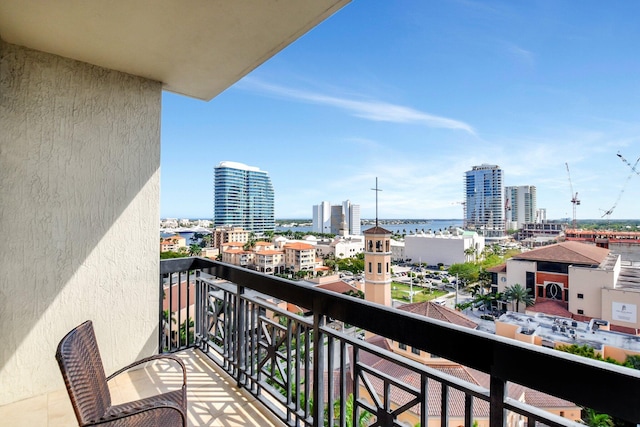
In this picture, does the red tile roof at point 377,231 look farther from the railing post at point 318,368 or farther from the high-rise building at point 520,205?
the railing post at point 318,368

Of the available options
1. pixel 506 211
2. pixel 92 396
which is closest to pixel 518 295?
pixel 506 211

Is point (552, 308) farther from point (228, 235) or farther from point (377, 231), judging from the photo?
point (228, 235)

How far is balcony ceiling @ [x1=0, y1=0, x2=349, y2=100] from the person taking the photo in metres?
1.71

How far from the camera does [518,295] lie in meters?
7.51

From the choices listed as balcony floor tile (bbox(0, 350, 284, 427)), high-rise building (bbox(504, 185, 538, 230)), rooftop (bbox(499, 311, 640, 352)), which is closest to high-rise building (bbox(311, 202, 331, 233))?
high-rise building (bbox(504, 185, 538, 230))

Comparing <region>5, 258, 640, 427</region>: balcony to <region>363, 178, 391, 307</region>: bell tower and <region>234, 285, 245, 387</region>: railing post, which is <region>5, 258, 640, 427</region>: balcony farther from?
<region>363, 178, 391, 307</region>: bell tower

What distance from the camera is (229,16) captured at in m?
1.80

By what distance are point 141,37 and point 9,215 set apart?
1524 millimetres

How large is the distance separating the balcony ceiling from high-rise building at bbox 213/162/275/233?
24.9 feet

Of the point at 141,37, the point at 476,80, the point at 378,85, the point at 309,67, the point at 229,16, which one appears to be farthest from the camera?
the point at 378,85

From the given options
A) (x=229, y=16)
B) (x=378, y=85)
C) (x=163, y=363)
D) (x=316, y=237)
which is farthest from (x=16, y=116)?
(x=378, y=85)

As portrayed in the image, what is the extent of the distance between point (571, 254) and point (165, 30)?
817 centimetres

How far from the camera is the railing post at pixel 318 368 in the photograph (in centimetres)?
167

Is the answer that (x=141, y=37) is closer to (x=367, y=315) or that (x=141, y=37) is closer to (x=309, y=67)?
(x=367, y=315)
